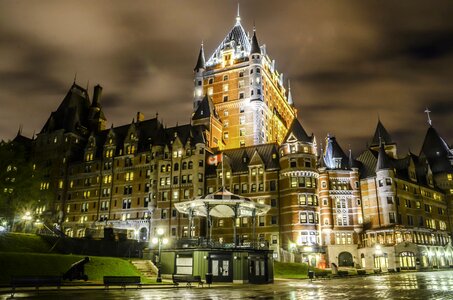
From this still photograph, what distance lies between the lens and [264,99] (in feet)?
371

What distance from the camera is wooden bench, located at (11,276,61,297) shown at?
2761 cm

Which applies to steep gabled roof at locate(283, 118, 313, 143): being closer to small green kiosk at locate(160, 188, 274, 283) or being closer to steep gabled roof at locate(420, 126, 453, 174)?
small green kiosk at locate(160, 188, 274, 283)

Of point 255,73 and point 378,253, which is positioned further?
point 255,73

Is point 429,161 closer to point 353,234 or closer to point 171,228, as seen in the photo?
point 353,234

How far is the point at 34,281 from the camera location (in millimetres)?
28828

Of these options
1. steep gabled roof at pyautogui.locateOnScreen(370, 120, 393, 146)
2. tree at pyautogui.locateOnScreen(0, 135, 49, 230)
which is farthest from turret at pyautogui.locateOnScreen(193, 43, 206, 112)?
tree at pyautogui.locateOnScreen(0, 135, 49, 230)

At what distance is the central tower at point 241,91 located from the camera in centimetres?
10888

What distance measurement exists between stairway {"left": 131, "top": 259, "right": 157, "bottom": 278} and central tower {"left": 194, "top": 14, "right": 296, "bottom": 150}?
5368 centimetres

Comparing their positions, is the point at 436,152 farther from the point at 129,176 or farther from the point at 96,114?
the point at 96,114

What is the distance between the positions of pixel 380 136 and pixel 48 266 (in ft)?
287

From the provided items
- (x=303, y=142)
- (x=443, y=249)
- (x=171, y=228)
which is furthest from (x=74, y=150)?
(x=443, y=249)

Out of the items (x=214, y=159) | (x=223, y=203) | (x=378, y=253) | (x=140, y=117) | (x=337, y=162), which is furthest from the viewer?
(x=140, y=117)

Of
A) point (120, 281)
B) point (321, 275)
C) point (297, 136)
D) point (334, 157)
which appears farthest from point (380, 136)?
point (120, 281)

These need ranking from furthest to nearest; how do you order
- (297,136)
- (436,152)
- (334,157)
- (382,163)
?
(436,152), (334,157), (382,163), (297,136)
